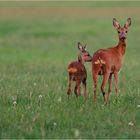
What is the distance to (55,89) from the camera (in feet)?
47.2

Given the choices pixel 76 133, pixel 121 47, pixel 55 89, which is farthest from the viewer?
pixel 55 89

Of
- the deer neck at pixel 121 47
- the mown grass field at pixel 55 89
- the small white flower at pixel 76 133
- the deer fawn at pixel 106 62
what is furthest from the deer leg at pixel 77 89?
the small white flower at pixel 76 133

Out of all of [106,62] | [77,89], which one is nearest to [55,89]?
[77,89]

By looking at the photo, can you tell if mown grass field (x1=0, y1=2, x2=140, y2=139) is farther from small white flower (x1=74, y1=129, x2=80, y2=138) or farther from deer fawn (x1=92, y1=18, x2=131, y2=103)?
deer fawn (x1=92, y1=18, x2=131, y2=103)

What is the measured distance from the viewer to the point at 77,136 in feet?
30.8

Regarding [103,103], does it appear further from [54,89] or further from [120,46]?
[54,89]

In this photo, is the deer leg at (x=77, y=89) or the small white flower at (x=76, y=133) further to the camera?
the deer leg at (x=77, y=89)

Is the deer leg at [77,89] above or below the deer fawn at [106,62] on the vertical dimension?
below

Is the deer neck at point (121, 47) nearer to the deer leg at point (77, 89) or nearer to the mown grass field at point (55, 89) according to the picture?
the mown grass field at point (55, 89)

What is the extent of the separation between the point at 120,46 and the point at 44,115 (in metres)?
2.94

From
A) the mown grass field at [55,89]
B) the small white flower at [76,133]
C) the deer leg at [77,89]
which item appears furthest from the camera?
the deer leg at [77,89]

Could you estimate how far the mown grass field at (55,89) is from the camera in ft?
32.6

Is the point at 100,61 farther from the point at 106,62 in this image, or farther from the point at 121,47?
the point at 121,47

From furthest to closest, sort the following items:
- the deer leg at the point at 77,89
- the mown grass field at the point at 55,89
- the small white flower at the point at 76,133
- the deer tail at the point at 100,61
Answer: the deer leg at the point at 77,89 < the deer tail at the point at 100,61 < the mown grass field at the point at 55,89 < the small white flower at the point at 76,133
